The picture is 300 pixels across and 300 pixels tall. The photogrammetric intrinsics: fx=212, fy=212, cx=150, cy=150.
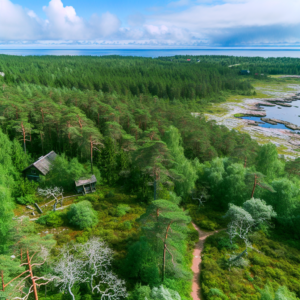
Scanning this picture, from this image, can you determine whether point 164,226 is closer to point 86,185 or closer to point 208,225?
point 208,225

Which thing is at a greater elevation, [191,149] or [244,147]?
[244,147]

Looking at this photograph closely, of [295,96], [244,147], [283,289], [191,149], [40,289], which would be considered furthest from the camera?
[295,96]

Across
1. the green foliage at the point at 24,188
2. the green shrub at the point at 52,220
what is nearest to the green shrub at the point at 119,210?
the green shrub at the point at 52,220

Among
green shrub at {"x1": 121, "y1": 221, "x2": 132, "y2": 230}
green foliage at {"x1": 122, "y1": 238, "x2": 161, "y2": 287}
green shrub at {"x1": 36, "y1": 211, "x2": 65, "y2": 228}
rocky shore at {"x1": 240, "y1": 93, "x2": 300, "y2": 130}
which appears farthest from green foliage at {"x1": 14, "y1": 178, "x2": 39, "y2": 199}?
rocky shore at {"x1": 240, "y1": 93, "x2": 300, "y2": 130}

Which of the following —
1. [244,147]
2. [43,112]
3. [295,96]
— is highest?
[43,112]

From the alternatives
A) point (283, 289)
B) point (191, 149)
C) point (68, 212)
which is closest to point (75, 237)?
point (68, 212)

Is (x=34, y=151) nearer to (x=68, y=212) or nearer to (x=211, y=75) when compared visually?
(x=68, y=212)

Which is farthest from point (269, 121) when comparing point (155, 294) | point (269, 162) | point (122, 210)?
point (155, 294)
